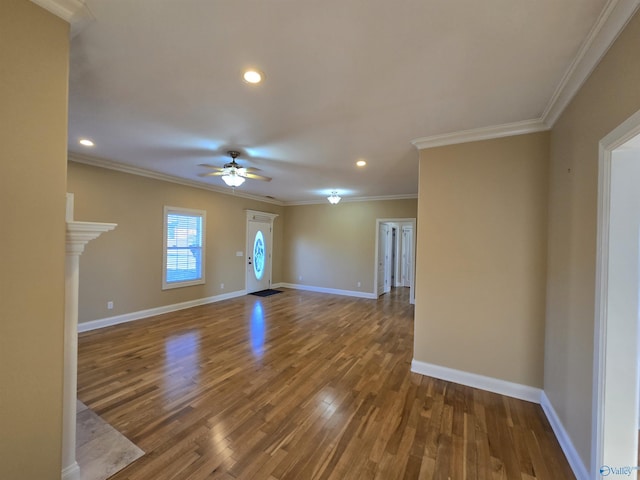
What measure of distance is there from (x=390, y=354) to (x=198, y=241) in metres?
4.56

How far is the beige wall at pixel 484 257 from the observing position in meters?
2.49

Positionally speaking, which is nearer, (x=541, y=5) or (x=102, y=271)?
(x=541, y=5)

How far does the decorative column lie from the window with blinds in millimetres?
3937

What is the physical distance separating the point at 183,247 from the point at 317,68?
4.88m

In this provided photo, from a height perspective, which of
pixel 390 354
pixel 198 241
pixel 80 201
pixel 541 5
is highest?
pixel 541 5

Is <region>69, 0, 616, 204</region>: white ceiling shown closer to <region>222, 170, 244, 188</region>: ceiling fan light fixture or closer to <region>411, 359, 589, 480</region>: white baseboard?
<region>222, 170, 244, 188</region>: ceiling fan light fixture

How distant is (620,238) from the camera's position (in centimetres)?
142

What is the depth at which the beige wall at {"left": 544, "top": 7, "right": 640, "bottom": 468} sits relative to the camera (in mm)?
1355

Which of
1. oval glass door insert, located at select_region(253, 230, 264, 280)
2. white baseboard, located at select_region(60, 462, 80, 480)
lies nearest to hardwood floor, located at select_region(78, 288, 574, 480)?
white baseboard, located at select_region(60, 462, 80, 480)

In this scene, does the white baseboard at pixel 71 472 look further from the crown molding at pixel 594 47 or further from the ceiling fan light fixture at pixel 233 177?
the crown molding at pixel 594 47

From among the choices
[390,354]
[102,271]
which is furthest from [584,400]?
[102,271]

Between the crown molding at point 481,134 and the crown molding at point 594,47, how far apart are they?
1.06 ft

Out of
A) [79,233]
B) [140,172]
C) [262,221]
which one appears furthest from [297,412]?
[262,221]

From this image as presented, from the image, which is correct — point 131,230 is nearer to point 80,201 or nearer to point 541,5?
point 80,201
